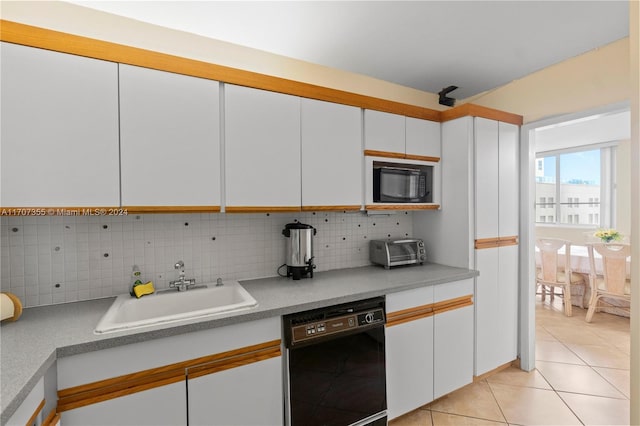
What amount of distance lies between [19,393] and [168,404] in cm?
59

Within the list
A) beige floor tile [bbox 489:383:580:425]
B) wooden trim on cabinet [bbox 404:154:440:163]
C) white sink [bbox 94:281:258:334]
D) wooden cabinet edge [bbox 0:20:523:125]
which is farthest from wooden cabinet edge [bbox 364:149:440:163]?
beige floor tile [bbox 489:383:580:425]

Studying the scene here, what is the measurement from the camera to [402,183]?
2.45 metres

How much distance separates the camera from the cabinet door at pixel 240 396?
1475 millimetres

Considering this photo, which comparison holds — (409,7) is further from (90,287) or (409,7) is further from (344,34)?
(90,287)

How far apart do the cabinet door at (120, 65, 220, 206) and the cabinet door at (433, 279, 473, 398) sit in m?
1.66

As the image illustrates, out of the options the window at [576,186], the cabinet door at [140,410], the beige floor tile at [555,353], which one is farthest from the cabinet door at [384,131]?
the window at [576,186]

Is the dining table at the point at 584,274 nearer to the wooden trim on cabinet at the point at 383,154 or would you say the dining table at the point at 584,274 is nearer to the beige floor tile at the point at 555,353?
the beige floor tile at the point at 555,353

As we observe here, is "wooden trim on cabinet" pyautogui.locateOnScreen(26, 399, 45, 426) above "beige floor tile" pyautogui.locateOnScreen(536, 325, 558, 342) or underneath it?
above

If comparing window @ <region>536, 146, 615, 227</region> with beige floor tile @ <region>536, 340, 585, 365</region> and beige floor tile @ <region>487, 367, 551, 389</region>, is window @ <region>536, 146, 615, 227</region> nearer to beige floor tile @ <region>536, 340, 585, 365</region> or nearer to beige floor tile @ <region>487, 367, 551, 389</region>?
beige floor tile @ <region>536, 340, 585, 365</region>

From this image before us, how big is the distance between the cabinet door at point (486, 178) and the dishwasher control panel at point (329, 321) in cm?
116

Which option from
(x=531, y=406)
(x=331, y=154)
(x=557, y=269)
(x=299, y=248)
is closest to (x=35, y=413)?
(x=299, y=248)

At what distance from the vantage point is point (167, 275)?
1.98m

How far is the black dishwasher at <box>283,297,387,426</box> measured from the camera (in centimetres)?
170

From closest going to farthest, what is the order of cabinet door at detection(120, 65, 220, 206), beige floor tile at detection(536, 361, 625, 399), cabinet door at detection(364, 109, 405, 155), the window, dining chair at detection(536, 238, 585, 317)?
cabinet door at detection(120, 65, 220, 206) → cabinet door at detection(364, 109, 405, 155) → beige floor tile at detection(536, 361, 625, 399) → dining chair at detection(536, 238, 585, 317) → the window
